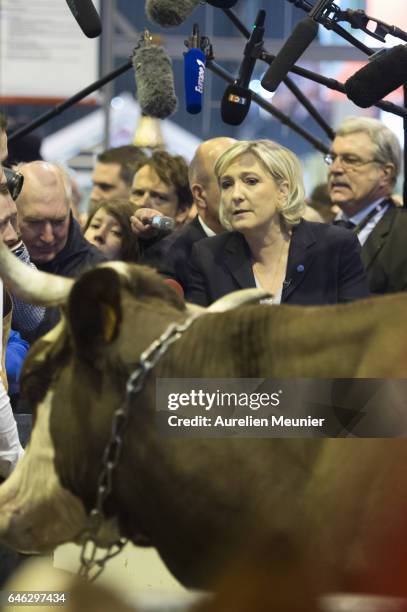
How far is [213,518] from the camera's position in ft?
8.67

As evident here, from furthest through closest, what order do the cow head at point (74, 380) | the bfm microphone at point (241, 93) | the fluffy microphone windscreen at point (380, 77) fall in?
1. the bfm microphone at point (241, 93)
2. the fluffy microphone windscreen at point (380, 77)
3. the cow head at point (74, 380)

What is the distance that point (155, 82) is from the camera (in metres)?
4.86

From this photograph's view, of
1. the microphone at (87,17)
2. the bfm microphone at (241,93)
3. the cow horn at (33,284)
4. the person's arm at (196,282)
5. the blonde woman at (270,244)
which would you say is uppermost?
the microphone at (87,17)

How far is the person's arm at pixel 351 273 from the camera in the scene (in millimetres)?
4211

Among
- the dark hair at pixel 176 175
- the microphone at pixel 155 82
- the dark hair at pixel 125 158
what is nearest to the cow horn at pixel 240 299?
the microphone at pixel 155 82

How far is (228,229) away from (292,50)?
654mm

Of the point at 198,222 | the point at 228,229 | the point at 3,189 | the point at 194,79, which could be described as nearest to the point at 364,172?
the point at 198,222

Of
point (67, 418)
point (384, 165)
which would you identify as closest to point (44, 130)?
point (384, 165)

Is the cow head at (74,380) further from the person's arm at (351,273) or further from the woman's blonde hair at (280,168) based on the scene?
the woman's blonde hair at (280,168)

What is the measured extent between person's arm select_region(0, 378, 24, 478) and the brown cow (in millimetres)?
849

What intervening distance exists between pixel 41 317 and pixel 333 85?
4.81ft

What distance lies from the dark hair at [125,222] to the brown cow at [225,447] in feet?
7.77

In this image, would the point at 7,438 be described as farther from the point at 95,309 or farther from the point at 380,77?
the point at 380,77

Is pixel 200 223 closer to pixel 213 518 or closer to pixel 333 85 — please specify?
pixel 333 85
